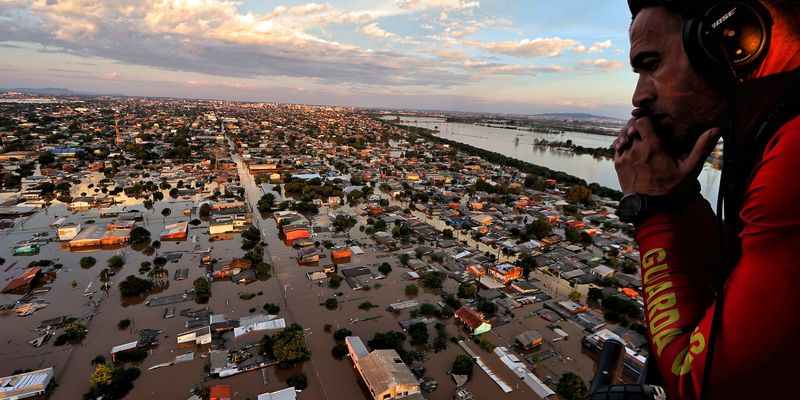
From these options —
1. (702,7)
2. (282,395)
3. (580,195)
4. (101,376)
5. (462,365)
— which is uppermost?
(702,7)

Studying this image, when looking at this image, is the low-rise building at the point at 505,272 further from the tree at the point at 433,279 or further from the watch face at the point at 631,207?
the watch face at the point at 631,207

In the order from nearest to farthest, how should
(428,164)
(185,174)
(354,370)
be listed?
1. (354,370)
2. (185,174)
3. (428,164)

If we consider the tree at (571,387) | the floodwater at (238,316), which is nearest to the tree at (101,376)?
the floodwater at (238,316)

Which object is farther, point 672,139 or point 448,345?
point 448,345

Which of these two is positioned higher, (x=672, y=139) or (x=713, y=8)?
(x=713, y=8)

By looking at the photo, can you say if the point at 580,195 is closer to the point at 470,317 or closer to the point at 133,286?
the point at 470,317

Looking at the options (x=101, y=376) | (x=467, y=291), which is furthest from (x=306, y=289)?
(x=101, y=376)

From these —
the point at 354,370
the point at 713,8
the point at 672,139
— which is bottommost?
the point at 354,370

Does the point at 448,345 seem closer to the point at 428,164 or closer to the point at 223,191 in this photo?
the point at 223,191

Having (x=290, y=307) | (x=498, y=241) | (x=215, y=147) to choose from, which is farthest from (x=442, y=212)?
(x=215, y=147)
